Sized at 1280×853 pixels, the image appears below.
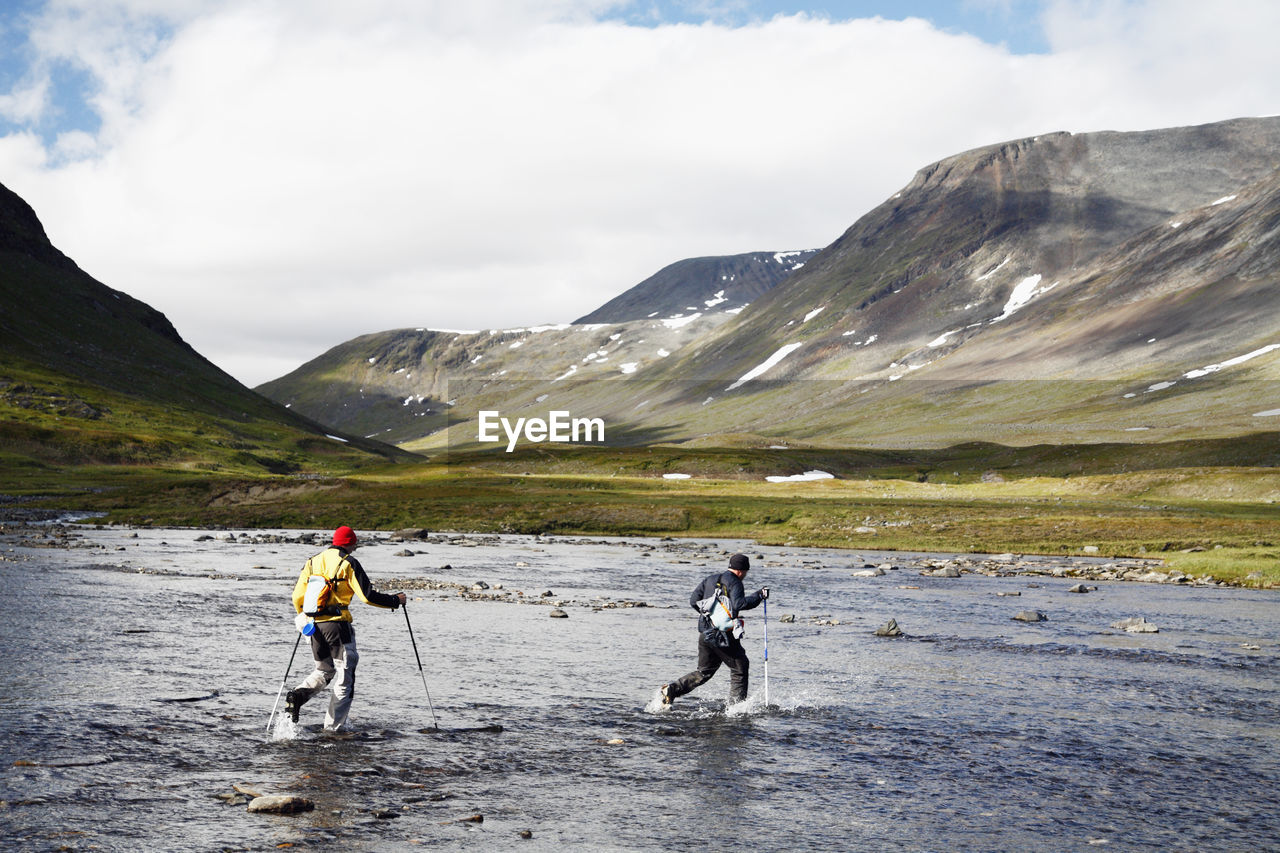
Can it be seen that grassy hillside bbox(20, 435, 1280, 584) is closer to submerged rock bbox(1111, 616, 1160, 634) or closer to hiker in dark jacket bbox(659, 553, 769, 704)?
submerged rock bbox(1111, 616, 1160, 634)

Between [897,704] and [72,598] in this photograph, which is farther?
[72,598]

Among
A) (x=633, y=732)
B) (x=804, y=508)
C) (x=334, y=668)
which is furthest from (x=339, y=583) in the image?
(x=804, y=508)

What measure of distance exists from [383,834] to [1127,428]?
20211cm

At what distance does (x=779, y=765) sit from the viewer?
17.7 meters

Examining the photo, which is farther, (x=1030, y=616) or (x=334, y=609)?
(x=1030, y=616)

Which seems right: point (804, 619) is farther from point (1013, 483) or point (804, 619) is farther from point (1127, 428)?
point (1127, 428)

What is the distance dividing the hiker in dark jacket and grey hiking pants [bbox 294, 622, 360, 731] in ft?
21.5

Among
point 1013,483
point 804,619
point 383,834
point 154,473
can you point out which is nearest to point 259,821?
point 383,834

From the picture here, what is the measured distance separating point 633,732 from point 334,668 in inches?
227

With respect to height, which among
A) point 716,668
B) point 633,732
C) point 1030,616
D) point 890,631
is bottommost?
point 1030,616

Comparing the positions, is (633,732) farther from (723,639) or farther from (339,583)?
(339,583)

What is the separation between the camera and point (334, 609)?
61.5 ft

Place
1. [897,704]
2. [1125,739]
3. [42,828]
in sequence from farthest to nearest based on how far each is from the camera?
[897,704] < [1125,739] < [42,828]

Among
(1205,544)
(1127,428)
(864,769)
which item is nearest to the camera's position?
(864,769)
